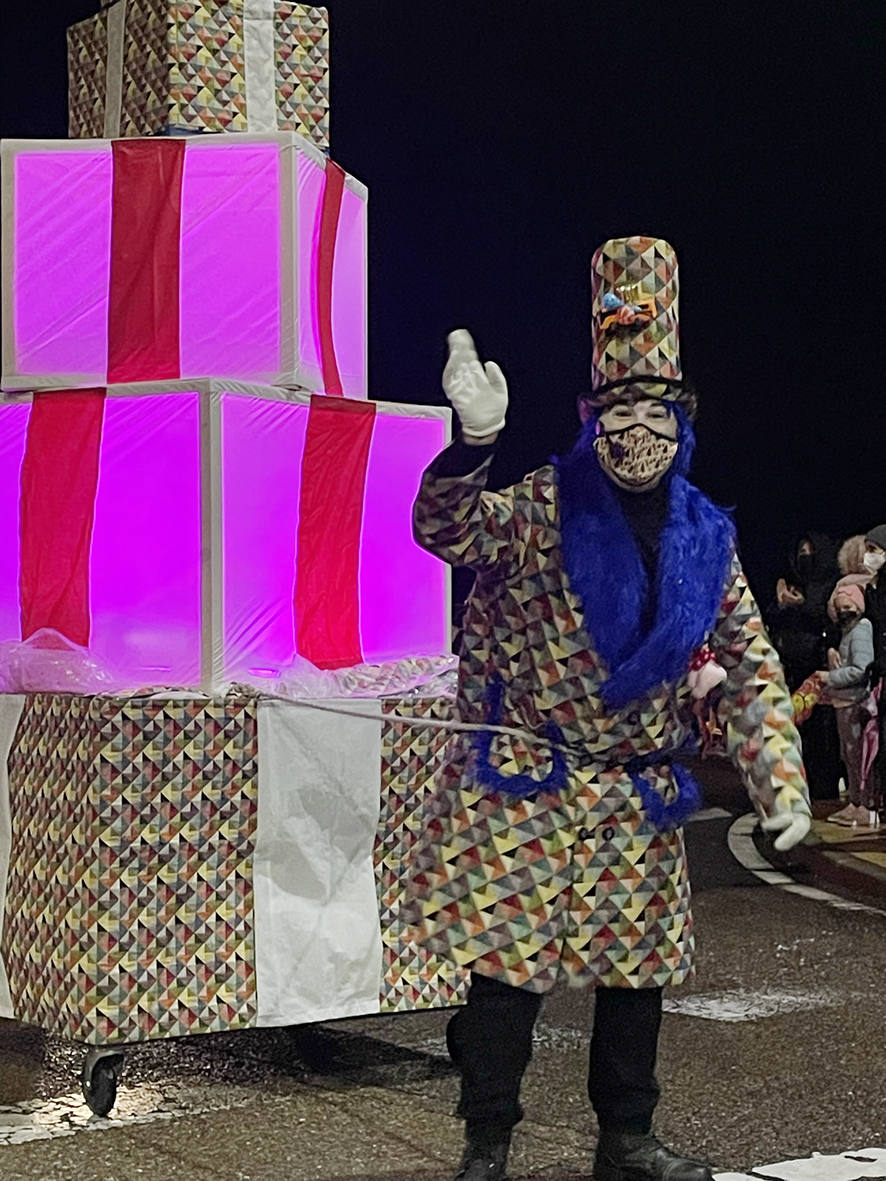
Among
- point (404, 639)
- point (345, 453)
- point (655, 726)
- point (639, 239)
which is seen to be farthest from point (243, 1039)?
point (639, 239)

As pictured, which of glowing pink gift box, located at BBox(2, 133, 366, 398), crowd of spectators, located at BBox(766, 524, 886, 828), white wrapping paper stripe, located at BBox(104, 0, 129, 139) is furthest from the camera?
crowd of spectators, located at BBox(766, 524, 886, 828)

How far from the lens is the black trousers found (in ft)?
13.8

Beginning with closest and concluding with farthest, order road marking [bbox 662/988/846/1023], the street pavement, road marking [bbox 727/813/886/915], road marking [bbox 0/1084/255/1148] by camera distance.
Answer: the street pavement
road marking [bbox 0/1084/255/1148]
road marking [bbox 662/988/846/1023]
road marking [bbox 727/813/886/915]

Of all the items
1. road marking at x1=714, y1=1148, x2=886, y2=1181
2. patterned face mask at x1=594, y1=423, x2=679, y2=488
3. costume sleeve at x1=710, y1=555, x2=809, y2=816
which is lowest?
road marking at x1=714, y1=1148, x2=886, y2=1181

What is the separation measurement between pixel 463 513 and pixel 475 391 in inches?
10.7

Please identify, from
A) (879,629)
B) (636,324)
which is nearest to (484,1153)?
(636,324)

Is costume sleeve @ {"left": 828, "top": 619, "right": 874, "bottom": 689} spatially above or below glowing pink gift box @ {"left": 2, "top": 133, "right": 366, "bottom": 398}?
below

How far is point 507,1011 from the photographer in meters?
4.22

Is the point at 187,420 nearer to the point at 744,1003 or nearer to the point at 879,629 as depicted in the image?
the point at 744,1003

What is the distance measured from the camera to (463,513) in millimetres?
4164

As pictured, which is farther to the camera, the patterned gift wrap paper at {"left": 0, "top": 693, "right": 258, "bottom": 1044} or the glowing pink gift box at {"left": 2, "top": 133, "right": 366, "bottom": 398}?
the glowing pink gift box at {"left": 2, "top": 133, "right": 366, "bottom": 398}

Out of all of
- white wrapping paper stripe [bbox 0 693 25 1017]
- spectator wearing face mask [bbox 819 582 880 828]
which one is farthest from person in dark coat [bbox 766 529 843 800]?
white wrapping paper stripe [bbox 0 693 25 1017]

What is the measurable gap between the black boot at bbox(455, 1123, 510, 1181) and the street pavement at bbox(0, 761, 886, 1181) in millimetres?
317

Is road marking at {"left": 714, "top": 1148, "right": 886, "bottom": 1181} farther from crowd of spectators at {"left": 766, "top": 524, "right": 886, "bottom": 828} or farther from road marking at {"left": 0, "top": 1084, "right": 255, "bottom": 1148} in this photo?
crowd of spectators at {"left": 766, "top": 524, "right": 886, "bottom": 828}
